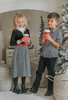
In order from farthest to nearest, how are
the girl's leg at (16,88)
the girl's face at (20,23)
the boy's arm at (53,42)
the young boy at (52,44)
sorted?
the girl's leg at (16,88), the girl's face at (20,23), the young boy at (52,44), the boy's arm at (53,42)

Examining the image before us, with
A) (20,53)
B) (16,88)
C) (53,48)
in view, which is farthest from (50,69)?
(16,88)

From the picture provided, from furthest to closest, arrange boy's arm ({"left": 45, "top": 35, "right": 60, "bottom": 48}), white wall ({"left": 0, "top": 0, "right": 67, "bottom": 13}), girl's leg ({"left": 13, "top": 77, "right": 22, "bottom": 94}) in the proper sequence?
white wall ({"left": 0, "top": 0, "right": 67, "bottom": 13})
girl's leg ({"left": 13, "top": 77, "right": 22, "bottom": 94})
boy's arm ({"left": 45, "top": 35, "right": 60, "bottom": 48})

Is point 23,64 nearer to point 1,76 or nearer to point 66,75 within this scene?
point 1,76

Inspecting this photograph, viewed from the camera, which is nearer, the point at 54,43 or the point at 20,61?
the point at 54,43

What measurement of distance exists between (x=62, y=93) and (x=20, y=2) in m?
1.91

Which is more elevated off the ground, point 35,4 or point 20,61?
point 35,4

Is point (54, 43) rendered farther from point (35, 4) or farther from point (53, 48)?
point (35, 4)

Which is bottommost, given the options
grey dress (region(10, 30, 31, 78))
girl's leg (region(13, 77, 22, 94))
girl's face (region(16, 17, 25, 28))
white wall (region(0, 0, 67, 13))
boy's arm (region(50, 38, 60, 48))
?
girl's leg (region(13, 77, 22, 94))

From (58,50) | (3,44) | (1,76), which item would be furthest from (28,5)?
(3,44)

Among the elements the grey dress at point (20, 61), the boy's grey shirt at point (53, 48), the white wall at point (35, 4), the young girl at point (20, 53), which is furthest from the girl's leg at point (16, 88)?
the white wall at point (35, 4)

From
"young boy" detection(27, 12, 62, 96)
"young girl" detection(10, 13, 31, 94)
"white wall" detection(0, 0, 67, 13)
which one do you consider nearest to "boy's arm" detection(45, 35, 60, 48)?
"young boy" detection(27, 12, 62, 96)

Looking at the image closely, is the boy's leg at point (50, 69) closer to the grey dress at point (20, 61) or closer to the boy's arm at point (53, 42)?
the boy's arm at point (53, 42)

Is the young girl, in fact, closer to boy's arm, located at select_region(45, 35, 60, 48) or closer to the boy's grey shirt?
the boy's grey shirt

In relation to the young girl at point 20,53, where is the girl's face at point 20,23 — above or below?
above
